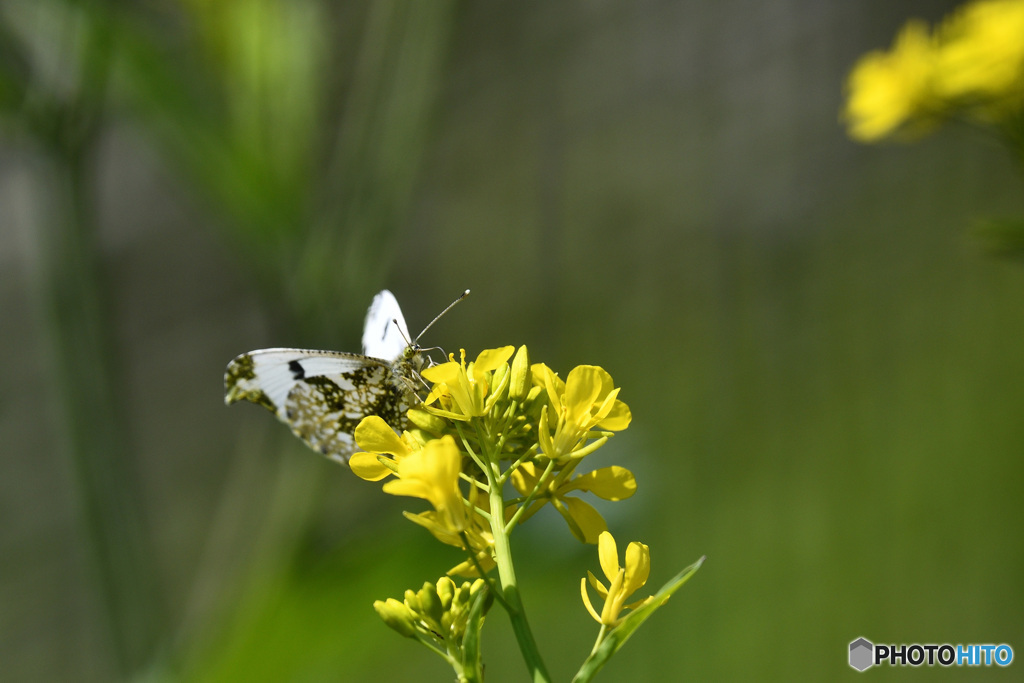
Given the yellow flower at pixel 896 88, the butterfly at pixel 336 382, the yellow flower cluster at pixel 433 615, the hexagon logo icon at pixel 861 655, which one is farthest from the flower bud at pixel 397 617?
the yellow flower at pixel 896 88

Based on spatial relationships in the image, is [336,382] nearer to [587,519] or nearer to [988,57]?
[587,519]

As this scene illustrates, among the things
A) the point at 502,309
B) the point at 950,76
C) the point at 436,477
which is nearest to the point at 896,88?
the point at 950,76

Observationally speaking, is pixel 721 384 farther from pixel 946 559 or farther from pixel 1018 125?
pixel 1018 125

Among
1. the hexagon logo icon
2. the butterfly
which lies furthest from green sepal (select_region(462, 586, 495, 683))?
the hexagon logo icon

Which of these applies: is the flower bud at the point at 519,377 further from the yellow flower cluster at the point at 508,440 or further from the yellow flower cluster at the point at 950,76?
the yellow flower cluster at the point at 950,76

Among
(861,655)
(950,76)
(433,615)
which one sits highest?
(950,76)

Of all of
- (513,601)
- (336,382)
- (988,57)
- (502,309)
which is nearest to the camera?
(513,601)
